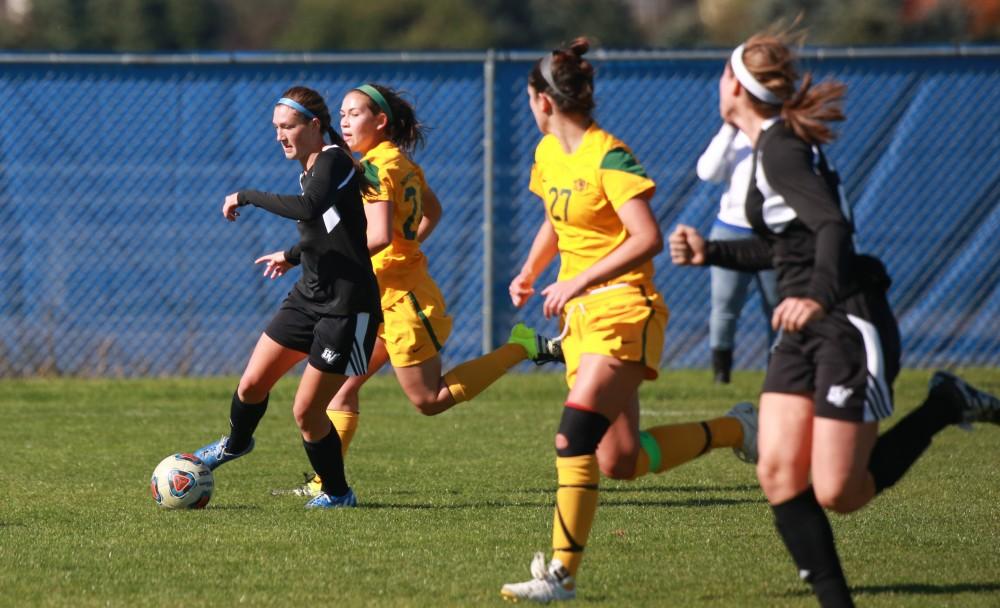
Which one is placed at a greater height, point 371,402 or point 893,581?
point 893,581

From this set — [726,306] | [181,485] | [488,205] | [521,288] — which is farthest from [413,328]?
[488,205]

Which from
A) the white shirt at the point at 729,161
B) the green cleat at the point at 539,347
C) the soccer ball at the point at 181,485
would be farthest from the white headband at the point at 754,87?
the soccer ball at the point at 181,485

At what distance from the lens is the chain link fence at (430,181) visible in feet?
39.8

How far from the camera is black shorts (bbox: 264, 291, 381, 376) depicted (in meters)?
6.73

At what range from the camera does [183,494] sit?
6844 millimetres

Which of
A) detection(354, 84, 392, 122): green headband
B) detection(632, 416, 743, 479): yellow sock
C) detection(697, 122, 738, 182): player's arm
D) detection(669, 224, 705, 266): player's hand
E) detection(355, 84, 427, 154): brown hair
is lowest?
detection(632, 416, 743, 479): yellow sock

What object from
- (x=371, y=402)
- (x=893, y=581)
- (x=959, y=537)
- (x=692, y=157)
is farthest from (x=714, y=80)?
(x=893, y=581)

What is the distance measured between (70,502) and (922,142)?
306 inches

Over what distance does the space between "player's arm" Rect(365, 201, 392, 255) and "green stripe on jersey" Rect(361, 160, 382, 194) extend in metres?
0.07

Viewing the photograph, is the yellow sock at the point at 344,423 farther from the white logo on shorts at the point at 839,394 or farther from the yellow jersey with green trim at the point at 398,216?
the white logo on shorts at the point at 839,394

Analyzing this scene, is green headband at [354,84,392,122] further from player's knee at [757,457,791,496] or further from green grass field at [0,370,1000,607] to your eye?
player's knee at [757,457,791,496]

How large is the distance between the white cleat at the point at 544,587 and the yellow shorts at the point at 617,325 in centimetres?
76

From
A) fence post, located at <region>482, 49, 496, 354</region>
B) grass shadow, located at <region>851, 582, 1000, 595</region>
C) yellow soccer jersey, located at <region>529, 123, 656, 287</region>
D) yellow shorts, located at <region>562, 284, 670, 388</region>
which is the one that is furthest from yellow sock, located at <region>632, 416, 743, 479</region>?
fence post, located at <region>482, 49, 496, 354</region>

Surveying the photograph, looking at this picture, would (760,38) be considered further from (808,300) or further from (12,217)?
(12,217)
